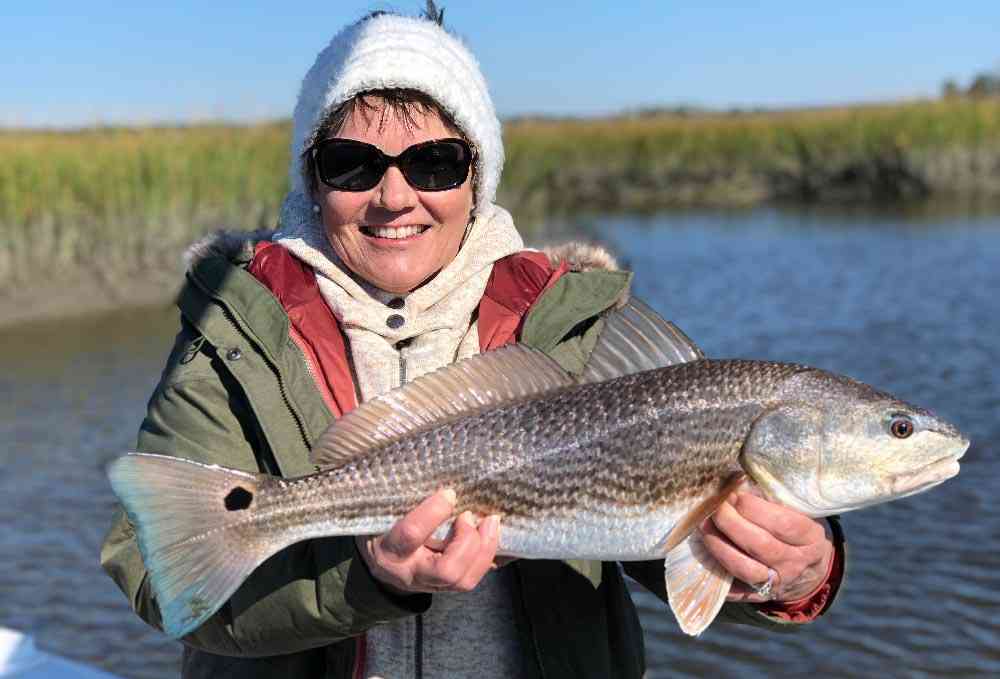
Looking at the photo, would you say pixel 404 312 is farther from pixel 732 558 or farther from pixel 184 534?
pixel 732 558

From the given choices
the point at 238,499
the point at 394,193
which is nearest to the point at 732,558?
the point at 238,499

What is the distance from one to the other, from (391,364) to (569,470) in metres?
0.57

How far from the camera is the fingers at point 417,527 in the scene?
7.14 feet

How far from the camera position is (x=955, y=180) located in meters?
31.1

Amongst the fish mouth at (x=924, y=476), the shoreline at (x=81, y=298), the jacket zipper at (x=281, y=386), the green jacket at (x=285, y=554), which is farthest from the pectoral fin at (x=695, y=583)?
the shoreline at (x=81, y=298)

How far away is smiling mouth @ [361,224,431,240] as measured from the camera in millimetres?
2727

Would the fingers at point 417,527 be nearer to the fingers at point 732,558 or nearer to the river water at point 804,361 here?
the fingers at point 732,558

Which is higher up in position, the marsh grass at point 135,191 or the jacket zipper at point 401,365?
the jacket zipper at point 401,365

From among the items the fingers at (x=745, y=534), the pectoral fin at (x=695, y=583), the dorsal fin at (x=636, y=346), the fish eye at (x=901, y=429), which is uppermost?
the dorsal fin at (x=636, y=346)

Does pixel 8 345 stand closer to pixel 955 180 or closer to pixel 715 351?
pixel 715 351

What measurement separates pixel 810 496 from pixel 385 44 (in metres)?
1.45

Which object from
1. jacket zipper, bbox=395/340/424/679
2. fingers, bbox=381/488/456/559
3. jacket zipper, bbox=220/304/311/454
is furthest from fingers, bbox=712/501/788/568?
jacket zipper, bbox=220/304/311/454

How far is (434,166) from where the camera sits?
273 centimetres

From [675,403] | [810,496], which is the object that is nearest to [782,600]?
[810,496]
